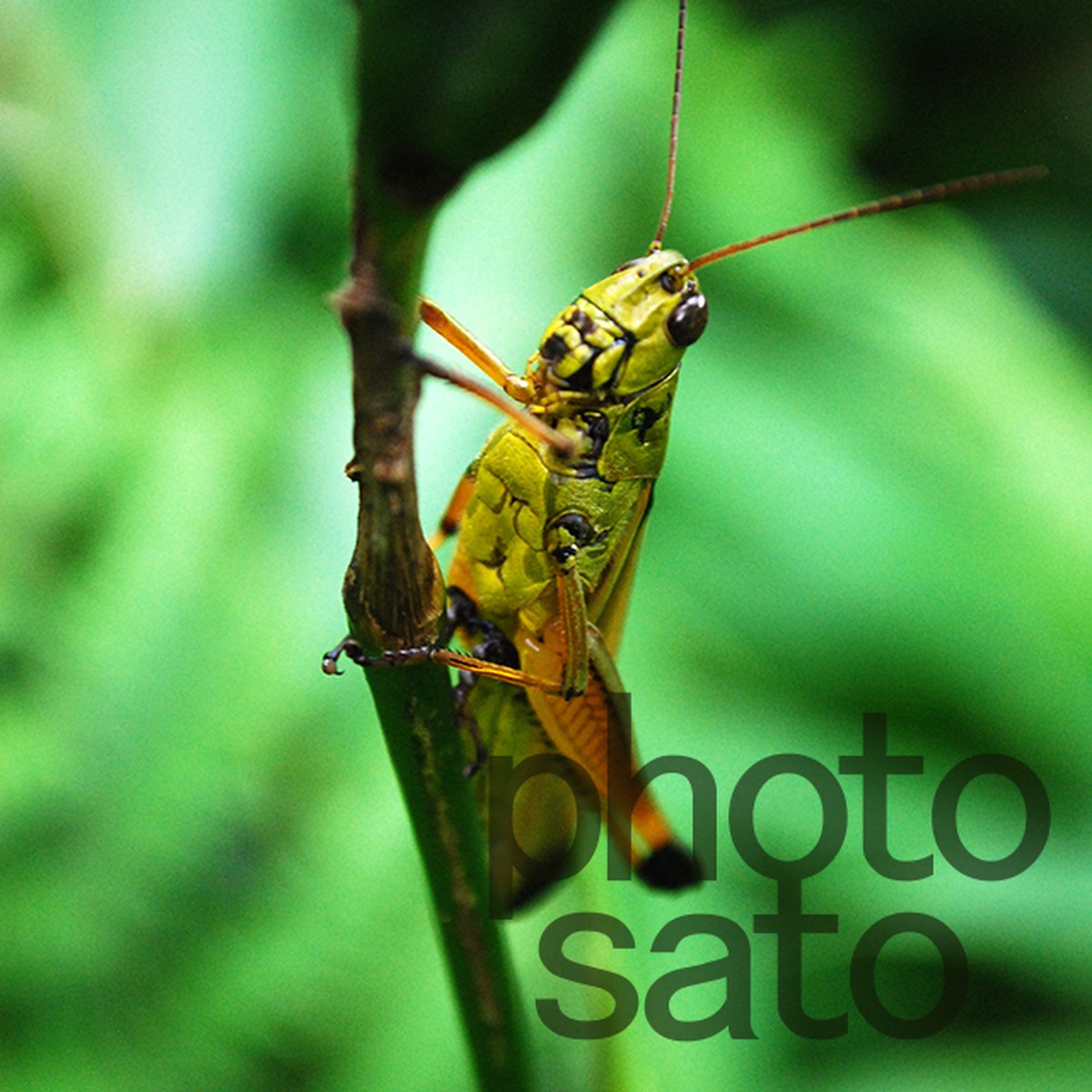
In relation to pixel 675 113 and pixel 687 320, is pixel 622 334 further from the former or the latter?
pixel 675 113

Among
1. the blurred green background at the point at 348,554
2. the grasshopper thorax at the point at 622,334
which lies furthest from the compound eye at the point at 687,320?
the blurred green background at the point at 348,554

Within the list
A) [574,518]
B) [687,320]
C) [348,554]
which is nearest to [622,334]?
[687,320]

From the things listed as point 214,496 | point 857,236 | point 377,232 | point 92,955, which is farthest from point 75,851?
point 857,236

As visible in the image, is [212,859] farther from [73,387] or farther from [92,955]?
[73,387]

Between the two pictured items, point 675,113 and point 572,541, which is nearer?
point 675,113

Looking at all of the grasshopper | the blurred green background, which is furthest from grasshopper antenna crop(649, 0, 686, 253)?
the blurred green background

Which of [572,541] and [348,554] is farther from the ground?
[348,554]
